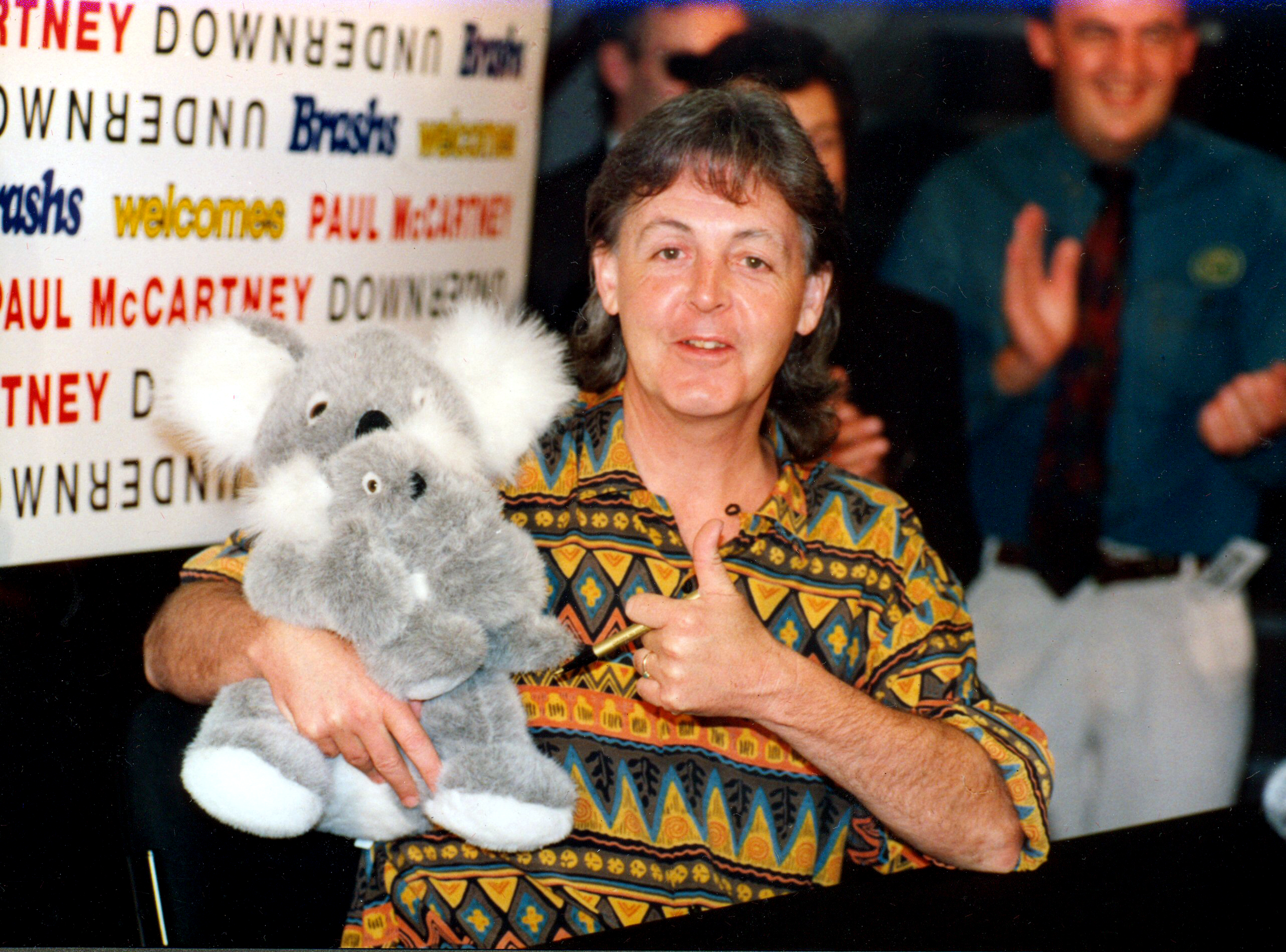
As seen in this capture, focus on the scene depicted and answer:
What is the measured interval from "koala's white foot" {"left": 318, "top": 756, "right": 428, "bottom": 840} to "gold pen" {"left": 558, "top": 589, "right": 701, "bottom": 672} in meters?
0.24

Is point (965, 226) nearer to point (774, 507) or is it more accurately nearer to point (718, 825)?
point (774, 507)

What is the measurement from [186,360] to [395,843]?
0.65m

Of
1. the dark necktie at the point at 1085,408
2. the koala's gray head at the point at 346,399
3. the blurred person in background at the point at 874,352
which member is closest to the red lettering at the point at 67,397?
the koala's gray head at the point at 346,399

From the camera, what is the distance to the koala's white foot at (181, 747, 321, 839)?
1.22 m

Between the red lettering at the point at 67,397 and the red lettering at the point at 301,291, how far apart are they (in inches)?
13.4

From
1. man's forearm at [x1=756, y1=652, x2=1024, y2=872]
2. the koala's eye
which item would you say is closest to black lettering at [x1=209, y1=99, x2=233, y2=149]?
the koala's eye

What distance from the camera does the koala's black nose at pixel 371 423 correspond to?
124cm

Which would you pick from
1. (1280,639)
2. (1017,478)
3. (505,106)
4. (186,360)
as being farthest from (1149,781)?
(186,360)

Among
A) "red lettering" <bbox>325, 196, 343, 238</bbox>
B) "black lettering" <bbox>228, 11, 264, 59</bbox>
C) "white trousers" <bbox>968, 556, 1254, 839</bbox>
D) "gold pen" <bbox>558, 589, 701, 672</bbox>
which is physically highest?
"black lettering" <bbox>228, 11, 264, 59</bbox>

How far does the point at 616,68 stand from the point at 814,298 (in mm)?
814

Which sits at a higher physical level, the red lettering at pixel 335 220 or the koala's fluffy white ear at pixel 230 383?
the red lettering at pixel 335 220

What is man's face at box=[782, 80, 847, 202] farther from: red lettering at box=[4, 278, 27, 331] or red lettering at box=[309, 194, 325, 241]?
red lettering at box=[4, 278, 27, 331]

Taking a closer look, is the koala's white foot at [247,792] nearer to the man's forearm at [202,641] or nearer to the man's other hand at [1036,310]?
the man's forearm at [202,641]

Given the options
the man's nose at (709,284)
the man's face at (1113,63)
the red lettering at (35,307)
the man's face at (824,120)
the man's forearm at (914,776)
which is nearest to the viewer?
the man's forearm at (914,776)
